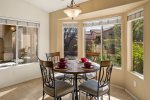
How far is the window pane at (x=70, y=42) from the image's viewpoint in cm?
517

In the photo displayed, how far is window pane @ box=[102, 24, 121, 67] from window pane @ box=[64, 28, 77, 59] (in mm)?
1102

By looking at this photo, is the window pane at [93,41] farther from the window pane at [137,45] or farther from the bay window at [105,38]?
the window pane at [137,45]

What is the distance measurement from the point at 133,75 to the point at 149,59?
2.42 ft

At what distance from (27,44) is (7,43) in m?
0.65

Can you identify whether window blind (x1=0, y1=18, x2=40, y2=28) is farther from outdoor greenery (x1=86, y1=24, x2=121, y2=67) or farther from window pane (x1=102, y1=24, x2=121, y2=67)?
window pane (x1=102, y1=24, x2=121, y2=67)

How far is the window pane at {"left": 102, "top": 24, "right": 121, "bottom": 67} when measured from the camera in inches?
164

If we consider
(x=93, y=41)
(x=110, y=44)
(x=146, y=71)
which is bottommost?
(x=146, y=71)

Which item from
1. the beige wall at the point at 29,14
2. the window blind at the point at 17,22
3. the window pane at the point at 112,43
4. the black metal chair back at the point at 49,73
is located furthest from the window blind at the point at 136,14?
the window blind at the point at 17,22

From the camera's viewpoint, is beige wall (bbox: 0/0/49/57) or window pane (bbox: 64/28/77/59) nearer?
beige wall (bbox: 0/0/49/57)

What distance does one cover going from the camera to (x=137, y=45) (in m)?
3.48

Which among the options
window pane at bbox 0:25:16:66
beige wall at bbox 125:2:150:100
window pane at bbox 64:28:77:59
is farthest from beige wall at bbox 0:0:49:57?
beige wall at bbox 125:2:150:100

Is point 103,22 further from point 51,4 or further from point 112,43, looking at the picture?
point 51,4

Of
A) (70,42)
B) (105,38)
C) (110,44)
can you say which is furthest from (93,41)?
(70,42)

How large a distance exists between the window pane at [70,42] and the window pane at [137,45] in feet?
6.96
